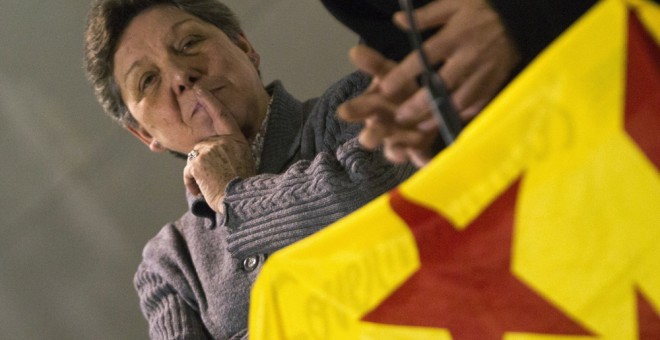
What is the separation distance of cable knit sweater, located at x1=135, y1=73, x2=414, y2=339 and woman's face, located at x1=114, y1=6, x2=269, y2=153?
0.05m

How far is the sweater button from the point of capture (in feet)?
3.28

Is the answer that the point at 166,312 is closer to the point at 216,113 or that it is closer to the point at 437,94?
the point at 216,113

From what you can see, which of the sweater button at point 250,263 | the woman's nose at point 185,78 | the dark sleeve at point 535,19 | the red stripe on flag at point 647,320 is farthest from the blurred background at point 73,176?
the red stripe on flag at point 647,320

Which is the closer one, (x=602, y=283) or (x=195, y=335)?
(x=602, y=283)

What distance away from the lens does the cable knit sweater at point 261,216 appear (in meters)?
0.85

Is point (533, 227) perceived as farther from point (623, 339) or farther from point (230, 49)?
point (230, 49)

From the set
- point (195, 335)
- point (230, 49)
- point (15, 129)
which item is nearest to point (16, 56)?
point (15, 129)

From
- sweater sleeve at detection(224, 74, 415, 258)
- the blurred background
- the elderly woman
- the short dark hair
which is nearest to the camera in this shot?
sweater sleeve at detection(224, 74, 415, 258)

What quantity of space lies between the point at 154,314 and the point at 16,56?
1.75 feet

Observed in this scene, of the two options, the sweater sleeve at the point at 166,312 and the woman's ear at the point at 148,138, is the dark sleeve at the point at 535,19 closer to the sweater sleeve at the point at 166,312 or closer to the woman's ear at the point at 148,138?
the sweater sleeve at the point at 166,312

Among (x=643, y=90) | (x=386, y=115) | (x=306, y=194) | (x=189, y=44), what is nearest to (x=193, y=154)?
(x=189, y=44)

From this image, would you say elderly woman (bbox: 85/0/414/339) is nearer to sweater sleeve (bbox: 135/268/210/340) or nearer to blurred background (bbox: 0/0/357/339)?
sweater sleeve (bbox: 135/268/210/340)

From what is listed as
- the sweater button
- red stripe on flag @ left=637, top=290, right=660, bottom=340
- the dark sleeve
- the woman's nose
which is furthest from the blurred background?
red stripe on flag @ left=637, top=290, right=660, bottom=340

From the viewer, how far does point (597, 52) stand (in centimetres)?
48
